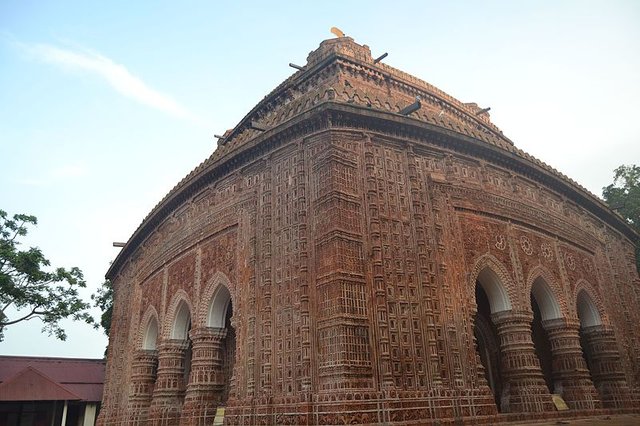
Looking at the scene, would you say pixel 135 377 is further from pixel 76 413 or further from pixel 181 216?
pixel 76 413

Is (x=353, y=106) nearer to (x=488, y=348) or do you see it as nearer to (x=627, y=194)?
(x=488, y=348)

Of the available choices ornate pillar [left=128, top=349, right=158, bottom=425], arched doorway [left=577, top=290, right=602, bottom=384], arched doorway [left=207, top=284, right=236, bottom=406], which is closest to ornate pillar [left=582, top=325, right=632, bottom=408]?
arched doorway [left=577, top=290, right=602, bottom=384]

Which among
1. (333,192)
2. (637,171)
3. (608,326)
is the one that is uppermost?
(637,171)

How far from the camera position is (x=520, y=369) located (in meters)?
9.80

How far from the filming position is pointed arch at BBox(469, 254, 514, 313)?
10.3 m

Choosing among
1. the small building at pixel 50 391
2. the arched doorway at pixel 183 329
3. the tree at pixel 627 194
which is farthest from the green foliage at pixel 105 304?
the tree at pixel 627 194

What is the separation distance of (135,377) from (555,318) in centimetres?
1125

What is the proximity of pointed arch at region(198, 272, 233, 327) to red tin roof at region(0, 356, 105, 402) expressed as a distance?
9.78 meters

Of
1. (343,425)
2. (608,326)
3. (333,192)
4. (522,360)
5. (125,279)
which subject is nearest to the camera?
(343,425)

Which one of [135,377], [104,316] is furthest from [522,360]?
[104,316]

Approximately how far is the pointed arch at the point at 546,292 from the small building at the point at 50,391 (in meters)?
15.9

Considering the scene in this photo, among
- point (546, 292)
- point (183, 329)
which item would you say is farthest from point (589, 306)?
point (183, 329)

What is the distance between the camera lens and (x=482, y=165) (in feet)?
36.9

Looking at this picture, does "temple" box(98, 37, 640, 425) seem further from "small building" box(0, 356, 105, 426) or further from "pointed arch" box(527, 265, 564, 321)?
"small building" box(0, 356, 105, 426)
